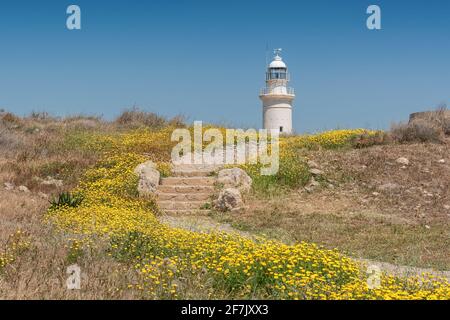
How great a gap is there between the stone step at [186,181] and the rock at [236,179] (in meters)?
0.41

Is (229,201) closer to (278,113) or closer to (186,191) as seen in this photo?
(186,191)

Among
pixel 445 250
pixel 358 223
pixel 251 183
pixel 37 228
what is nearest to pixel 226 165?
pixel 251 183

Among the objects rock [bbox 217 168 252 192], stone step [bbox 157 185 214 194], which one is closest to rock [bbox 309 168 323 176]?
rock [bbox 217 168 252 192]

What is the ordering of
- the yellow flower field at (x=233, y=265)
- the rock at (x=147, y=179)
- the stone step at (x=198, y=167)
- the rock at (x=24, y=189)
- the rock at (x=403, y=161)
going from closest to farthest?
the yellow flower field at (x=233, y=265), the rock at (x=24, y=189), the rock at (x=147, y=179), the stone step at (x=198, y=167), the rock at (x=403, y=161)

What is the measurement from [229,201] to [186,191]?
74.9 inches

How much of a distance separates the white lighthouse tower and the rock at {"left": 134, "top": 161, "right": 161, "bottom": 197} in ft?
64.6

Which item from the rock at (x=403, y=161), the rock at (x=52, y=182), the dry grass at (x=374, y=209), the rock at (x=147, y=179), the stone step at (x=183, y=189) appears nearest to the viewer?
the dry grass at (x=374, y=209)

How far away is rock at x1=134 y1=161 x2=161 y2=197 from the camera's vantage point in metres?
15.7

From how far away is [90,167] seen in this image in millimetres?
18938

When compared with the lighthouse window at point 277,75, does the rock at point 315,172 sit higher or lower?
lower

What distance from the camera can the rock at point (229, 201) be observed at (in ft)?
49.3

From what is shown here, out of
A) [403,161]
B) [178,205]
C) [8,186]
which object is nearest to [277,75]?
[403,161]

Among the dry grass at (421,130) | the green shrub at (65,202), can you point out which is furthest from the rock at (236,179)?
the dry grass at (421,130)

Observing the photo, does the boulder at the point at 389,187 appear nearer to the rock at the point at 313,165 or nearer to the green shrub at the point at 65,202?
the rock at the point at 313,165
